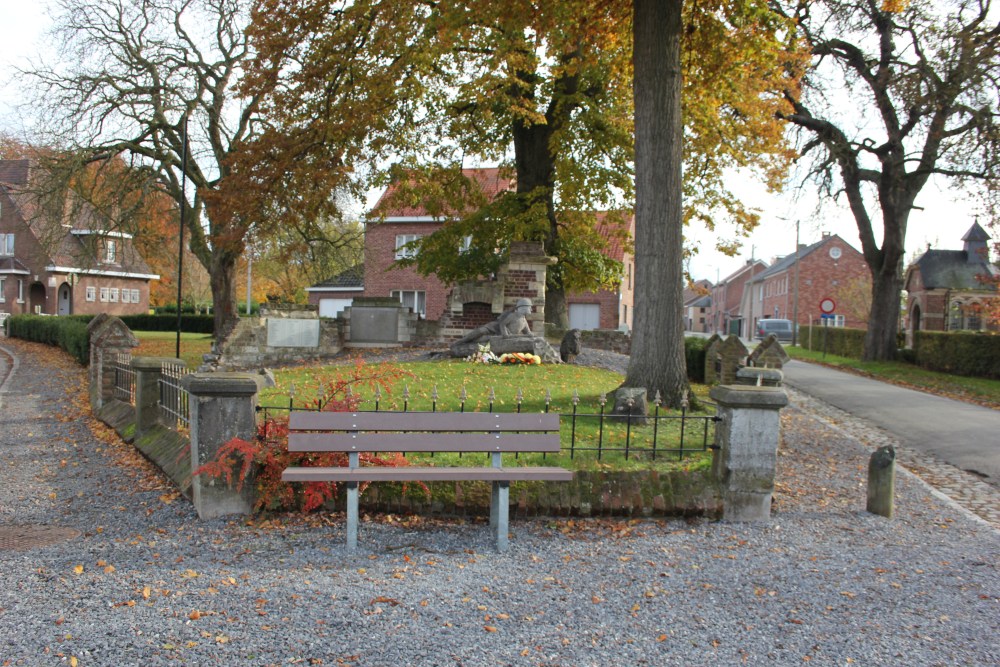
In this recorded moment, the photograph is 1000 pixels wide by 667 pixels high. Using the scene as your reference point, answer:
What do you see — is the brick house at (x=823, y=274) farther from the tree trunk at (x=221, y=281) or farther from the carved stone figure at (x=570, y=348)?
the carved stone figure at (x=570, y=348)

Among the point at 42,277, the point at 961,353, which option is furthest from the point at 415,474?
the point at 42,277

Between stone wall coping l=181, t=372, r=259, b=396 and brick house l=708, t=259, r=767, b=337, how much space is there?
75.7m

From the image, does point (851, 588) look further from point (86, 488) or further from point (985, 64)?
point (985, 64)

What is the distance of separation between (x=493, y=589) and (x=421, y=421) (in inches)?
57.8

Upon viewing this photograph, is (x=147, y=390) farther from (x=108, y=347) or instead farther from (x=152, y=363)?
(x=108, y=347)

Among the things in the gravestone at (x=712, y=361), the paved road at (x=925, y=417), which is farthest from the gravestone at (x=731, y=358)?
the paved road at (x=925, y=417)

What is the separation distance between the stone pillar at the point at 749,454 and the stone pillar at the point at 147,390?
5.74 meters

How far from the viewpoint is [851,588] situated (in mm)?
4707

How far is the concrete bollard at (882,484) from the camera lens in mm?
6504

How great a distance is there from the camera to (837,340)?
115 feet

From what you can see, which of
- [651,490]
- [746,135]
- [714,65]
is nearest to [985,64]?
[746,135]

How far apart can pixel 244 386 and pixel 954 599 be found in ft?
16.3

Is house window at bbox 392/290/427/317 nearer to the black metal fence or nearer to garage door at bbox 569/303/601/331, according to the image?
garage door at bbox 569/303/601/331

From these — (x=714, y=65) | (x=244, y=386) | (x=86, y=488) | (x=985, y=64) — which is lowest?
(x=86, y=488)
